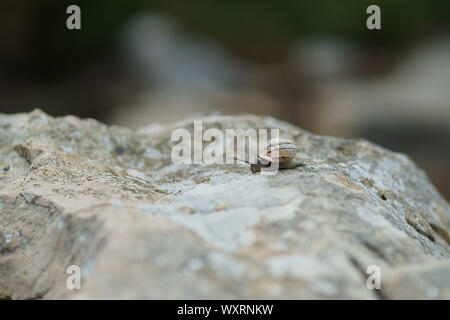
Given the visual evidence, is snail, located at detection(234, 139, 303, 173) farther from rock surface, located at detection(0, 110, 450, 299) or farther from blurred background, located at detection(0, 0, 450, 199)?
blurred background, located at detection(0, 0, 450, 199)

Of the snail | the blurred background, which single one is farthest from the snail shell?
the blurred background

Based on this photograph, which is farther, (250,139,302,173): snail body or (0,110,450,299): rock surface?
(250,139,302,173): snail body

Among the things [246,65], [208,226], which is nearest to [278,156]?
[208,226]

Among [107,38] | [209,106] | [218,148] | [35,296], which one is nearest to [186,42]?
[107,38]

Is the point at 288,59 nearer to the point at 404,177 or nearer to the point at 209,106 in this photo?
the point at 209,106

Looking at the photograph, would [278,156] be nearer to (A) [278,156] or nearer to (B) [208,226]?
(A) [278,156]

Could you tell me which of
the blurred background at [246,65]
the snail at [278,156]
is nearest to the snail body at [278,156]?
the snail at [278,156]

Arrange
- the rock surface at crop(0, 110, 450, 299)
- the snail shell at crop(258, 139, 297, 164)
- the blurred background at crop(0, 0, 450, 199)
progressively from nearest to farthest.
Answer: the rock surface at crop(0, 110, 450, 299) → the snail shell at crop(258, 139, 297, 164) → the blurred background at crop(0, 0, 450, 199)
